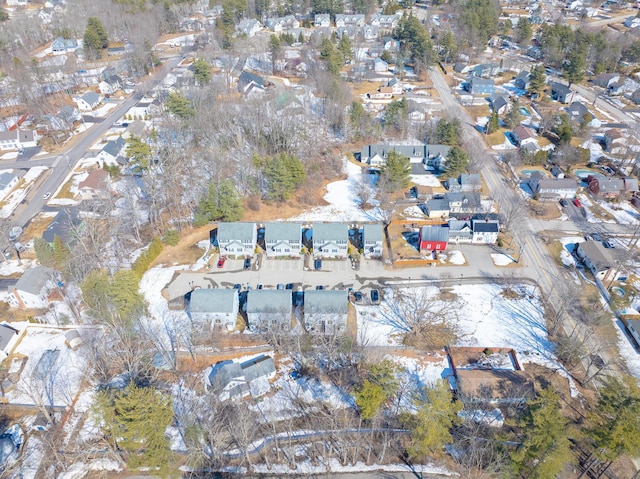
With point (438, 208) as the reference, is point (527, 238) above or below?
below

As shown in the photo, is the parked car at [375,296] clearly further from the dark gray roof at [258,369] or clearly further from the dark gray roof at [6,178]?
the dark gray roof at [6,178]

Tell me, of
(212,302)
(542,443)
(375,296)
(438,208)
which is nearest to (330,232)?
(375,296)

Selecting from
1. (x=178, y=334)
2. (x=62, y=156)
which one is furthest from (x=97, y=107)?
(x=178, y=334)

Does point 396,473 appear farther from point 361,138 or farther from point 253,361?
point 361,138

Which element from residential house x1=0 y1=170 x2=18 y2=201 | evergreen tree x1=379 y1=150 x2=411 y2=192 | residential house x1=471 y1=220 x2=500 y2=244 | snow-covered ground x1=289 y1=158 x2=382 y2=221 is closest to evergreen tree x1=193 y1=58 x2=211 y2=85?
residential house x1=0 y1=170 x2=18 y2=201

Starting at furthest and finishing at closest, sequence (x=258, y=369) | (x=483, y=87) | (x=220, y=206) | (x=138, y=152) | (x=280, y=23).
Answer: (x=280, y=23) → (x=483, y=87) → (x=138, y=152) → (x=220, y=206) → (x=258, y=369)

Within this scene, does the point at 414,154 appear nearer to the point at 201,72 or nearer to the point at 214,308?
the point at 214,308
